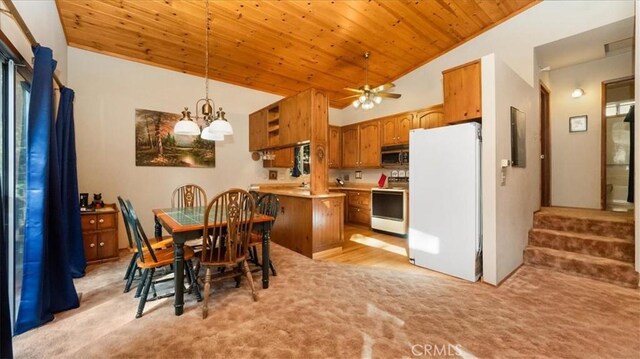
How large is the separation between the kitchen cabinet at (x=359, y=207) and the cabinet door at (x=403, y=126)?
4.26 feet

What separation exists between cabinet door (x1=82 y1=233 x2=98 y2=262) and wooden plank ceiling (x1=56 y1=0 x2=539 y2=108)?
267 centimetres

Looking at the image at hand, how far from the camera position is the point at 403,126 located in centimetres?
512

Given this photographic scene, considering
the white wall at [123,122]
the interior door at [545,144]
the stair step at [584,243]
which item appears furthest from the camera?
the interior door at [545,144]

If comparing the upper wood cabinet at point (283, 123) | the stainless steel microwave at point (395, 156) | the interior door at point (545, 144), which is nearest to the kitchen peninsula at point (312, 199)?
the upper wood cabinet at point (283, 123)

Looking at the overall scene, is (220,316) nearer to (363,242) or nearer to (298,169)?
(363,242)

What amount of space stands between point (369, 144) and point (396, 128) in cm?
74

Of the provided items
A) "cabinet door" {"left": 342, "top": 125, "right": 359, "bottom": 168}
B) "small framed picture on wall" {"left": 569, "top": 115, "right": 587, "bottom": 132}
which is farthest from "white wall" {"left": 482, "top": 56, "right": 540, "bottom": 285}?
"cabinet door" {"left": 342, "top": 125, "right": 359, "bottom": 168}

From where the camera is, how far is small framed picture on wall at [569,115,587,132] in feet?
13.8

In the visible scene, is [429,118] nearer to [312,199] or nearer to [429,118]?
[429,118]

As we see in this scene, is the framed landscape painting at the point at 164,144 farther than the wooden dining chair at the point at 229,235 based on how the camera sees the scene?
Yes

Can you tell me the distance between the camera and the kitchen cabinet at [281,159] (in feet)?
17.7

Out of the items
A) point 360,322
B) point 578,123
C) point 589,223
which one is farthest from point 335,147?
point 360,322

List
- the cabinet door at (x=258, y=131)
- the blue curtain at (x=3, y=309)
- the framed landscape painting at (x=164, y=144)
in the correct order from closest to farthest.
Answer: the blue curtain at (x=3, y=309), the framed landscape painting at (x=164, y=144), the cabinet door at (x=258, y=131)

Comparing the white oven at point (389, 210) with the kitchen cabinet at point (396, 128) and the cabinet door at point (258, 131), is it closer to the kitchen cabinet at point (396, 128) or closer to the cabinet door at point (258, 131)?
the kitchen cabinet at point (396, 128)
